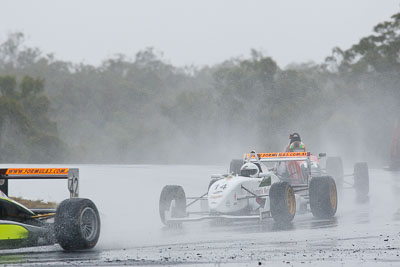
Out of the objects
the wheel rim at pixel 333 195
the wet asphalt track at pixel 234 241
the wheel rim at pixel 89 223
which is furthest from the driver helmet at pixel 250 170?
the wheel rim at pixel 89 223

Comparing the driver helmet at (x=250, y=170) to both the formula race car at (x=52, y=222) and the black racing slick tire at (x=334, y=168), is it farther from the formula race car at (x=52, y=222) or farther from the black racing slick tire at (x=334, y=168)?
the black racing slick tire at (x=334, y=168)

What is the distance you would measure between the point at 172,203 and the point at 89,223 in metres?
5.06

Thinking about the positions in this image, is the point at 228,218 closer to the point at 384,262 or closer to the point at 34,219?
the point at 34,219

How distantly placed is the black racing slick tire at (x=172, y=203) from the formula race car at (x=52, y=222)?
174 inches

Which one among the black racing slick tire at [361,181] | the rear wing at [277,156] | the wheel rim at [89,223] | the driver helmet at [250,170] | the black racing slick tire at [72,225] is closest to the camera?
the black racing slick tire at [72,225]

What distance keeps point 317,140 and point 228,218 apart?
1629 inches

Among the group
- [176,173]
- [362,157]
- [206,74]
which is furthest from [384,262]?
[206,74]

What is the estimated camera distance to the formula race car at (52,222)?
10930mm

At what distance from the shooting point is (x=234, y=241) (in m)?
12.4

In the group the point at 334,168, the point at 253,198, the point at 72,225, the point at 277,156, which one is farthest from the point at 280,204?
the point at 334,168

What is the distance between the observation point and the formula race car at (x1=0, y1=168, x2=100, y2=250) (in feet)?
35.9

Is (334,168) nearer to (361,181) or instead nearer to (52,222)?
(361,181)

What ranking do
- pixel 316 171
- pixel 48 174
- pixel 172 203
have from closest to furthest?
pixel 48 174 → pixel 172 203 → pixel 316 171

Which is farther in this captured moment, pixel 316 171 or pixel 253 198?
pixel 316 171
